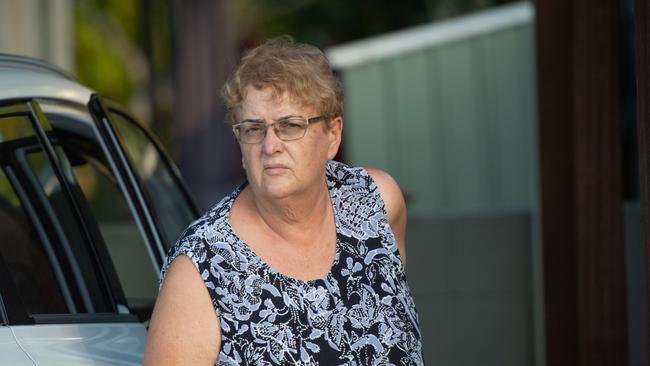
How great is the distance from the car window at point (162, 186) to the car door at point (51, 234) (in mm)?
608

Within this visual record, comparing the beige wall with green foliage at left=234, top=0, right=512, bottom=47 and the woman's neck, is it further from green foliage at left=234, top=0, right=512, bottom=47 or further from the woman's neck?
the woman's neck

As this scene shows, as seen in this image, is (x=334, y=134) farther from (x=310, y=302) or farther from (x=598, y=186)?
(x=598, y=186)

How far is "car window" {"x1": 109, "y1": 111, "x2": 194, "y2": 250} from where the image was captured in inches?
174

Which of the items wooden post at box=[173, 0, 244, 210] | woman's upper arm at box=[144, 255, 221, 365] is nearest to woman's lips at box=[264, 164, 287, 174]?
woman's upper arm at box=[144, 255, 221, 365]

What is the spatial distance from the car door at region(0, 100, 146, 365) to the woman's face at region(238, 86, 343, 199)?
0.67 meters

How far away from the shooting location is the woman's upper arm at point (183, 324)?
108 inches

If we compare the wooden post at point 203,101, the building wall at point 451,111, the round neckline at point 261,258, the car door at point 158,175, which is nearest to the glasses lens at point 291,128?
the round neckline at point 261,258

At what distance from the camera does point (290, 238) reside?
313cm

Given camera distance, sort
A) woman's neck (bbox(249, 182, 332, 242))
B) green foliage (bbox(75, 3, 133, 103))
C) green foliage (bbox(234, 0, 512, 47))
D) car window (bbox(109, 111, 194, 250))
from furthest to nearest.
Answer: green foliage (bbox(75, 3, 133, 103))
green foliage (bbox(234, 0, 512, 47))
car window (bbox(109, 111, 194, 250))
woman's neck (bbox(249, 182, 332, 242))

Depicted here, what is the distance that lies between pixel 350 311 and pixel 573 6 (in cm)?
275

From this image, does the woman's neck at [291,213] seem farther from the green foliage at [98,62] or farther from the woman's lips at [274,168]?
the green foliage at [98,62]

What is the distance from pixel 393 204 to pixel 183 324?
89cm

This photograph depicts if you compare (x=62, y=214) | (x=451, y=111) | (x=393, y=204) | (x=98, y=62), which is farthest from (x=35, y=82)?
(x=98, y=62)

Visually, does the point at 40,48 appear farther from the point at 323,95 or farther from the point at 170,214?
the point at 323,95
